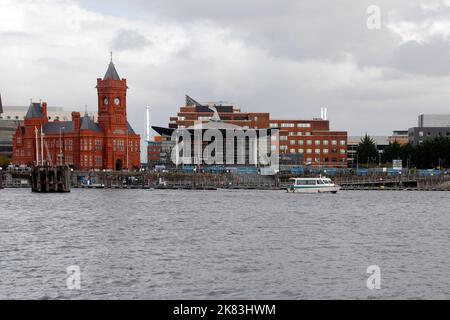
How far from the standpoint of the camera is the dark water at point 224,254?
47.3m

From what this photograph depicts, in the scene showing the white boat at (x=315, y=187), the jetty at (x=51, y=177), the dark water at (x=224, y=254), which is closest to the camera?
the dark water at (x=224, y=254)

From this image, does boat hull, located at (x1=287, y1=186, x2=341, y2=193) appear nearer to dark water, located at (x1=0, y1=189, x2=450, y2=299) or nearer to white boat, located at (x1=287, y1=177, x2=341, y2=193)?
white boat, located at (x1=287, y1=177, x2=341, y2=193)

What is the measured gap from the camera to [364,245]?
68375mm

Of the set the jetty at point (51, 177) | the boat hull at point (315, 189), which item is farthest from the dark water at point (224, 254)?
the jetty at point (51, 177)

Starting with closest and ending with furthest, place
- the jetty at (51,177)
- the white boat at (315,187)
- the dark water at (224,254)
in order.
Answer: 1. the dark water at (224,254)
2. the white boat at (315,187)
3. the jetty at (51,177)

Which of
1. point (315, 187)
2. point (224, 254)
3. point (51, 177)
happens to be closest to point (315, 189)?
point (315, 187)

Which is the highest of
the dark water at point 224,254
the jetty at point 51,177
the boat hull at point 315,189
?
the jetty at point 51,177

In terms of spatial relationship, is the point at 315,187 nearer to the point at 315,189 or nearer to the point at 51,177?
the point at 315,189

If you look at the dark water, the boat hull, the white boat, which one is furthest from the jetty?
the dark water

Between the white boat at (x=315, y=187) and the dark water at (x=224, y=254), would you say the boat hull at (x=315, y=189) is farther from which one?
the dark water at (x=224, y=254)

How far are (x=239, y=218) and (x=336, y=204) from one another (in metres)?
36.7

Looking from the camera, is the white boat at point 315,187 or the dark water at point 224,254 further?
the white boat at point 315,187

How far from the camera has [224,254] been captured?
61.8 m
